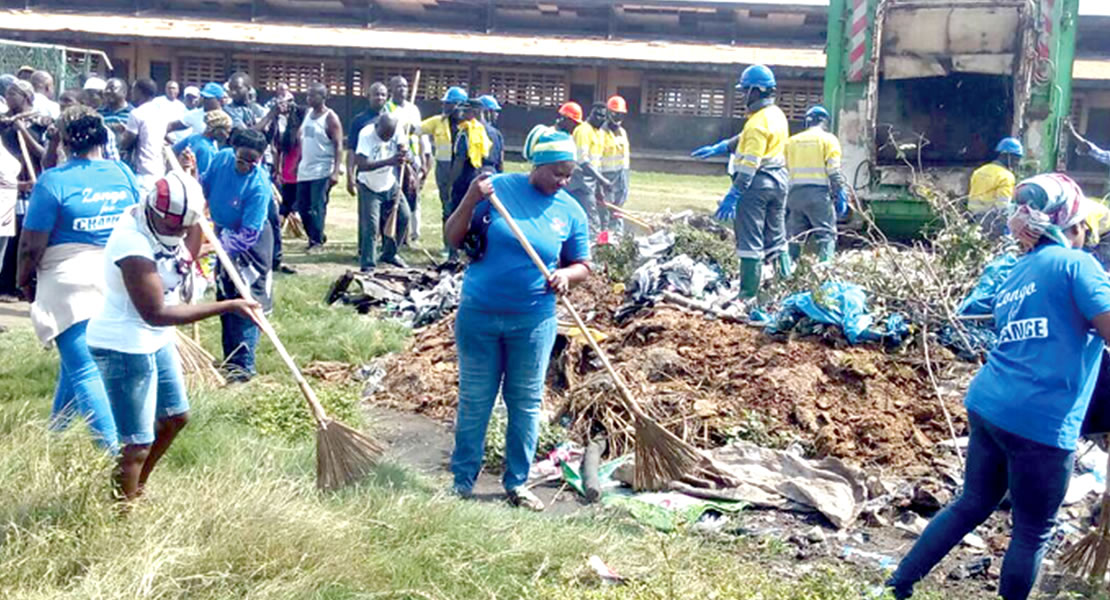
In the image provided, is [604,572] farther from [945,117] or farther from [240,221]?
[945,117]

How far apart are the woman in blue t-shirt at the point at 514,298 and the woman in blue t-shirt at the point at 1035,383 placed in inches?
76.1

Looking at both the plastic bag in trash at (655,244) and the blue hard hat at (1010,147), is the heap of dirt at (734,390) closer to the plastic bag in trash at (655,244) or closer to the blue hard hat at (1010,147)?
the plastic bag in trash at (655,244)

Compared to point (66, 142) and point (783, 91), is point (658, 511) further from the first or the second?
point (783, 91)

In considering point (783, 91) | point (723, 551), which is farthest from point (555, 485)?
point (783, 91)

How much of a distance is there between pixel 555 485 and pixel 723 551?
1479 mm

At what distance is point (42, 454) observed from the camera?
514cm

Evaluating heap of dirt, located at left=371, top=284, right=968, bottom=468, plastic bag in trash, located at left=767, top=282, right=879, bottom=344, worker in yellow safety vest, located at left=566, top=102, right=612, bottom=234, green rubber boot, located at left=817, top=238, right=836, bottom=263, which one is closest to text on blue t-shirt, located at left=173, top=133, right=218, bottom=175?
heap of dirt, located at left=371, top=284, right=968, bottom=468

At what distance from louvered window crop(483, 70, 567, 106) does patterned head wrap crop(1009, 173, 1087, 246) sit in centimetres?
2198

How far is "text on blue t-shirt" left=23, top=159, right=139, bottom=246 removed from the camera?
19.6 ft

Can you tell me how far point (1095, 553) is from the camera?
5.23 meters

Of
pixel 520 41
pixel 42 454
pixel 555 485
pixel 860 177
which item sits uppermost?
pixel 520 41

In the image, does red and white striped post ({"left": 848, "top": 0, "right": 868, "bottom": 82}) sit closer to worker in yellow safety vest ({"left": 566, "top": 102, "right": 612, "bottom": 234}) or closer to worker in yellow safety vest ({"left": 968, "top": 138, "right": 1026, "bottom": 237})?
worker in yellow safety vest ({"left": 968, "top": 138, "right": 1026, "bottom": 237})

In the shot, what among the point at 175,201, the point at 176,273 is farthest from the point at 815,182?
the point at 175,201

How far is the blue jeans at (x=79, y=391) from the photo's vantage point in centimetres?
582
